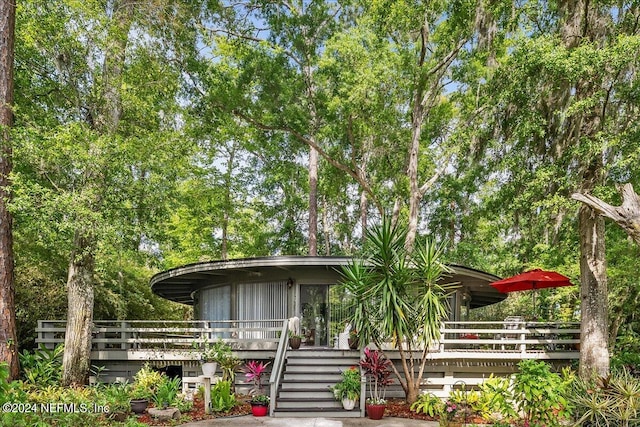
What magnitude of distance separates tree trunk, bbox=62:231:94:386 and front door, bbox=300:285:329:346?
5.83 m

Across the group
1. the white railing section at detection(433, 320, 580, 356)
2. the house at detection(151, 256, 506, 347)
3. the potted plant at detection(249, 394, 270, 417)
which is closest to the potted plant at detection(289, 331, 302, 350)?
the house at detection(151, 256, 506, 347)

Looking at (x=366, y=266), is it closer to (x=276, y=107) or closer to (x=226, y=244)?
(x=276, y=107)

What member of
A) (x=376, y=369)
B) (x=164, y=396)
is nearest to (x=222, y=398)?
(x=164, y=396)

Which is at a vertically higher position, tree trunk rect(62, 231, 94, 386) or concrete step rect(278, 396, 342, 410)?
Answer: tree trunk rect(62, 231, 94, 386)

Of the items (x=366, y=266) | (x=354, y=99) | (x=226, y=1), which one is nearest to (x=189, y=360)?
(x=366, y=266)

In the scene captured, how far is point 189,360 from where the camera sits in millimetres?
11328

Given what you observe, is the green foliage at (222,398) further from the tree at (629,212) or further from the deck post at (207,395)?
the tree at (629,212)

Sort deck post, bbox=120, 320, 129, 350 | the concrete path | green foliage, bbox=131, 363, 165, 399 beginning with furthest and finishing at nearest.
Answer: deck post, bbox=120, 320, 129, 350
green foliage, bbox=131, 363, 165, 399
the concrete path

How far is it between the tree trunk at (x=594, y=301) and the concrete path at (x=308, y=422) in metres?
4.45

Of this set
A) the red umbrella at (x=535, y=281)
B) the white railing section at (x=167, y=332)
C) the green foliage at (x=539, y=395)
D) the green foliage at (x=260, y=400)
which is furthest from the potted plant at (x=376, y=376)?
the red umbrella at (x=535, y=281)

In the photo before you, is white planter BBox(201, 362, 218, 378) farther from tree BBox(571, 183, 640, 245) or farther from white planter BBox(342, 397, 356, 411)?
tree BBox(571, 183, 640, 245)

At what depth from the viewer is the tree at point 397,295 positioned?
367 inches

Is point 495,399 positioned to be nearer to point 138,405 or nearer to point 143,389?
point 138,405

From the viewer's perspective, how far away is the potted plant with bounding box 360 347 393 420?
8805 mm
